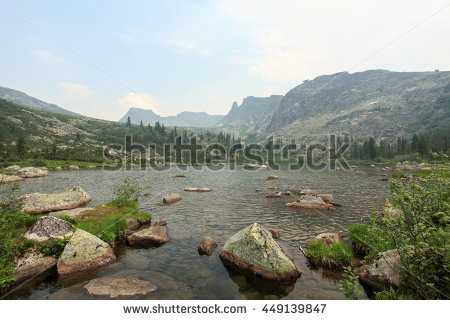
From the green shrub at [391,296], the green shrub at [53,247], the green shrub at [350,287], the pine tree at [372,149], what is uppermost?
the pine tree at [372,149]

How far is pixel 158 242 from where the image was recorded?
15.9 meters

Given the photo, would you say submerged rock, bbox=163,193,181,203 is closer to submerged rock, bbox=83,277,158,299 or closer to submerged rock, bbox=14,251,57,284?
submerged rock, bbox=14,251,57,284

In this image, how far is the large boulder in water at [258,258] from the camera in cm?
1108

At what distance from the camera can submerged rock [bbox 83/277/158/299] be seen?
9656 mm

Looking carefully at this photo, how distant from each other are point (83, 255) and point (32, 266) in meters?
2.31

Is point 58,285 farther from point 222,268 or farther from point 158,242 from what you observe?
point 222,268

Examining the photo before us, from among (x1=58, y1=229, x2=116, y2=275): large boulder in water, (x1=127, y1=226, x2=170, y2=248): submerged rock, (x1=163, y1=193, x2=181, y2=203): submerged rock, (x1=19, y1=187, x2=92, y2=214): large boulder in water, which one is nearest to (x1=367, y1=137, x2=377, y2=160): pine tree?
(x1=163, y1=193, x2=181, y2=203): submerged rock

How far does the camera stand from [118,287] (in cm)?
1011

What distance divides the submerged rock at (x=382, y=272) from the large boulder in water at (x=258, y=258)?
320cm

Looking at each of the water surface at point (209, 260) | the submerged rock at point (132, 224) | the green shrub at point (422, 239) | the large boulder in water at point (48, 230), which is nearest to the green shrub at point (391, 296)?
the green shrub at point (422, 239)

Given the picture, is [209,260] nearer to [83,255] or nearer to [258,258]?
[258,258]

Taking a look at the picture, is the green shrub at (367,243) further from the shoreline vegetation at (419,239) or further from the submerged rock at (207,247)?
the submerged rock at (207,247)

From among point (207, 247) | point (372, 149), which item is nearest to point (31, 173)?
point (207, 247)

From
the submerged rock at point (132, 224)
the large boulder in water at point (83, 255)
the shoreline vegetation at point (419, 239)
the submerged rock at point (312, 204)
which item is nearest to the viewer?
the shoreline vegetation at point (419, 239)
